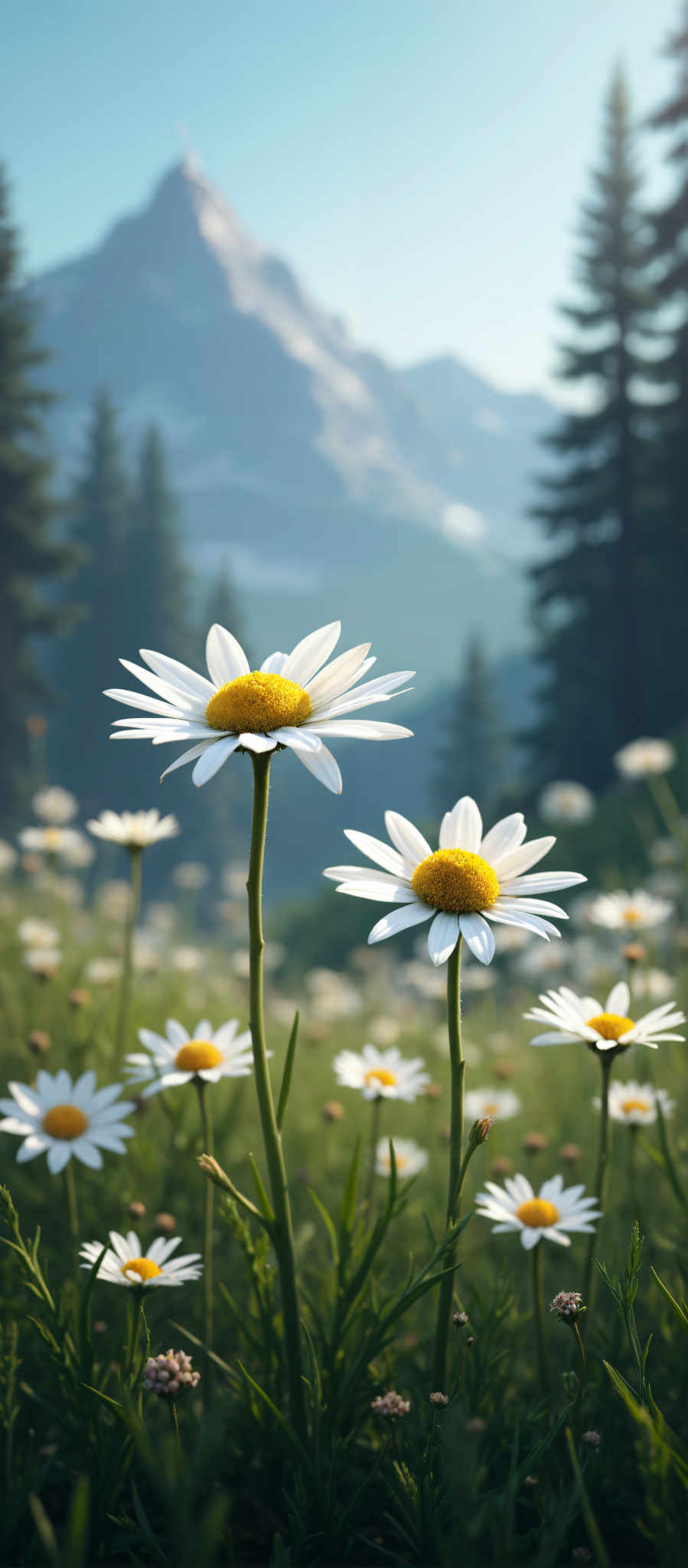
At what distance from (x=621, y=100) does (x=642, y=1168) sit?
2039cm

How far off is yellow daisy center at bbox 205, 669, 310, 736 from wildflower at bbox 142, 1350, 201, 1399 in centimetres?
74

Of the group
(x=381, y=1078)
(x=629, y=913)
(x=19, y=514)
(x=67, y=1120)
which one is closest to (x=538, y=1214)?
(x=381, y=1078)

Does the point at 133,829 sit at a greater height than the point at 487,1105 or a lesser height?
greater

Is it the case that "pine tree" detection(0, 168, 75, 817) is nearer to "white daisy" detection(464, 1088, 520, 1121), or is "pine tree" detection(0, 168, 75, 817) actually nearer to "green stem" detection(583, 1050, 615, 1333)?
"white daisy" detection(464, 1088, 520, 1121)

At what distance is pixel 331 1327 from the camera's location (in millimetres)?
1367

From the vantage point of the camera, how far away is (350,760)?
60.5 meters

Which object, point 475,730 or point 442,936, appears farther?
point 475,730

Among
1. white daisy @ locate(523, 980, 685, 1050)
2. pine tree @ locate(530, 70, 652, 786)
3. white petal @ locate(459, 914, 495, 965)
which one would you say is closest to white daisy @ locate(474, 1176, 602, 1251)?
white daisy @ locate(523, 980, 685, 1050)

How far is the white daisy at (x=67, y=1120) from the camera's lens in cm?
153

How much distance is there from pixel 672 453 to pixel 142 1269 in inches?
652

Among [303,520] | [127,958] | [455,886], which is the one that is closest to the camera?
[455,886]

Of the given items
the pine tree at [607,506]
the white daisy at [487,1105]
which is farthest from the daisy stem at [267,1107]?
the pine tree at [607,506]

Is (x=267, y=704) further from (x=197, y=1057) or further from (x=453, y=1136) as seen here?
(x=197, y=1057)

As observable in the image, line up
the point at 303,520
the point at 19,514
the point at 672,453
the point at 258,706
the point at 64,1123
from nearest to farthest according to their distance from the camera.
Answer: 1. the point at 258,706
2. the point at 64,1123
3. the point at 672,453
4. the point at 19,514
5. the point at 303,520
